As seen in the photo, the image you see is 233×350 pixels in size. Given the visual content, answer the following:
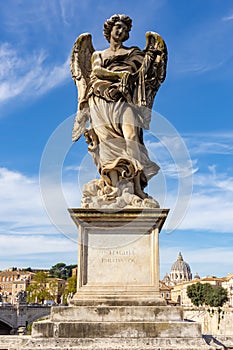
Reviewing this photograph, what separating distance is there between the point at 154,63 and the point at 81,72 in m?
1.61

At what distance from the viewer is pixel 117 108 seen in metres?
9.62

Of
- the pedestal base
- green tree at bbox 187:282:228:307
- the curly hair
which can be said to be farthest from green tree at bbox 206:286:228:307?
the pedestal base

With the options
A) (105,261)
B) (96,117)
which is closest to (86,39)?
(96,117)

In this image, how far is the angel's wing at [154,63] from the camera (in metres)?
9.91

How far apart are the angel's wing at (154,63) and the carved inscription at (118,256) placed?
3.16 metres

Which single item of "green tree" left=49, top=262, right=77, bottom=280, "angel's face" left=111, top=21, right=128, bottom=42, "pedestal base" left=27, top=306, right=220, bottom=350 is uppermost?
"green tree" left=49, top=262, right=77, bottom=280

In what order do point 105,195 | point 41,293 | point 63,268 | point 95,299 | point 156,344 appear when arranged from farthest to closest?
point 63,268
point 41,293
point 105,195
point 95,299
point 156,344

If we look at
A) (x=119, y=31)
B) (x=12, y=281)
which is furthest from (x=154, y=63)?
(x=12, y=281)

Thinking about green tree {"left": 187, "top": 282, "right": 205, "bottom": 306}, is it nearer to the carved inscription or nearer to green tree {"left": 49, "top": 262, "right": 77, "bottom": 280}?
green tree {"left": 49, "top": 262, "right": 77, "bottom": 280}

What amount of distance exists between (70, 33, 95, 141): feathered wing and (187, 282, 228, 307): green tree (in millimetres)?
104167

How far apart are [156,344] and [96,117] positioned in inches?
182

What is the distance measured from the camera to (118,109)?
962cm

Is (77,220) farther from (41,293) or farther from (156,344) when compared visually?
(41,293)

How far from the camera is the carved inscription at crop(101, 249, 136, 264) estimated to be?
8.51 metres
